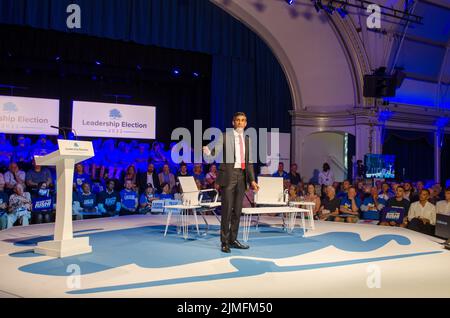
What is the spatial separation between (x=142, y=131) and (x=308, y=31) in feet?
17.2

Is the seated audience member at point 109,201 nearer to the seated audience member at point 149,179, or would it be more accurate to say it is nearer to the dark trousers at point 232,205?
the seated audience member at point 149,179

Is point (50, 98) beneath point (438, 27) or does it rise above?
beneath

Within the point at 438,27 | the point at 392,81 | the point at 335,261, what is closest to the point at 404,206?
the point at 335,261

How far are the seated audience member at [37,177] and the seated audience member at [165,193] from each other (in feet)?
6.68

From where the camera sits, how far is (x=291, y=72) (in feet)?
42.6

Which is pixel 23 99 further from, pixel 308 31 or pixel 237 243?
pixel 308 31

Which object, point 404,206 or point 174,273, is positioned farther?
point 404,206

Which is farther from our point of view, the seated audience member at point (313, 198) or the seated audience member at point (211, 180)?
the seated audience member at point (211, 180)

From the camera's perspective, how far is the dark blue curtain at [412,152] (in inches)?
560

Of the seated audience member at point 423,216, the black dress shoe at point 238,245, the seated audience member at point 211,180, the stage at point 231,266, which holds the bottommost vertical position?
the stage at point 231,266

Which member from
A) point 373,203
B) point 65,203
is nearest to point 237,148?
point 65,203

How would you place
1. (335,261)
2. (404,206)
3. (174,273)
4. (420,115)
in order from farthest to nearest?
(420,115)
(404,206)
(335,261)
(174,273)

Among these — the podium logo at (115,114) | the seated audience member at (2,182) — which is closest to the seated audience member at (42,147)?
the seated audience member at (2,182)

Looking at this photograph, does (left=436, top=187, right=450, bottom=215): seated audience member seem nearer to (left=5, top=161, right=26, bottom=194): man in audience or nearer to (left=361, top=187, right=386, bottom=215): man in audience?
(left=361, top=187, right=386, bottom=215): man in audience
